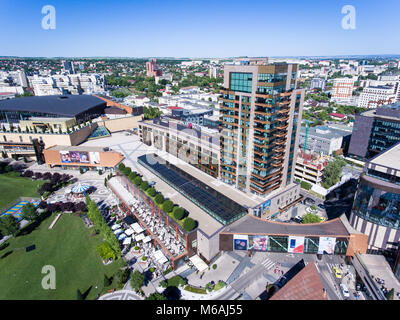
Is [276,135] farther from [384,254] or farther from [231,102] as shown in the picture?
[384,254]

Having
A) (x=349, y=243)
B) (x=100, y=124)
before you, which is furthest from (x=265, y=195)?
(x=100, y=124)

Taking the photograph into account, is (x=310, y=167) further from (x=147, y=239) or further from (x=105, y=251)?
(x=105, y=251)

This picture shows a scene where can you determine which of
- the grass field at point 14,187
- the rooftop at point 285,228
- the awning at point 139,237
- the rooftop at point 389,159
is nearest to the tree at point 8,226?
the grass field at point 14,187

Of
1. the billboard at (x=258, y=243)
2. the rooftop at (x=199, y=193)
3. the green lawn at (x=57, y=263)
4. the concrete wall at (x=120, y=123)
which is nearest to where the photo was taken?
the green lawn at (x=57, y=263)

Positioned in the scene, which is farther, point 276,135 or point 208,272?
point 276,135

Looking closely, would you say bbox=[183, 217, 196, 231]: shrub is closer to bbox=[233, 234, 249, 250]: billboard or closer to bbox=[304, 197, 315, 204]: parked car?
bbox=[233, 234, 249, 250]: billboard

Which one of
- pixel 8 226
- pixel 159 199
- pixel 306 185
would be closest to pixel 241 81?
pixel 159 199

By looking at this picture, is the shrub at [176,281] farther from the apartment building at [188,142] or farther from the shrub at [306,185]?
the shrub at [306,185]
